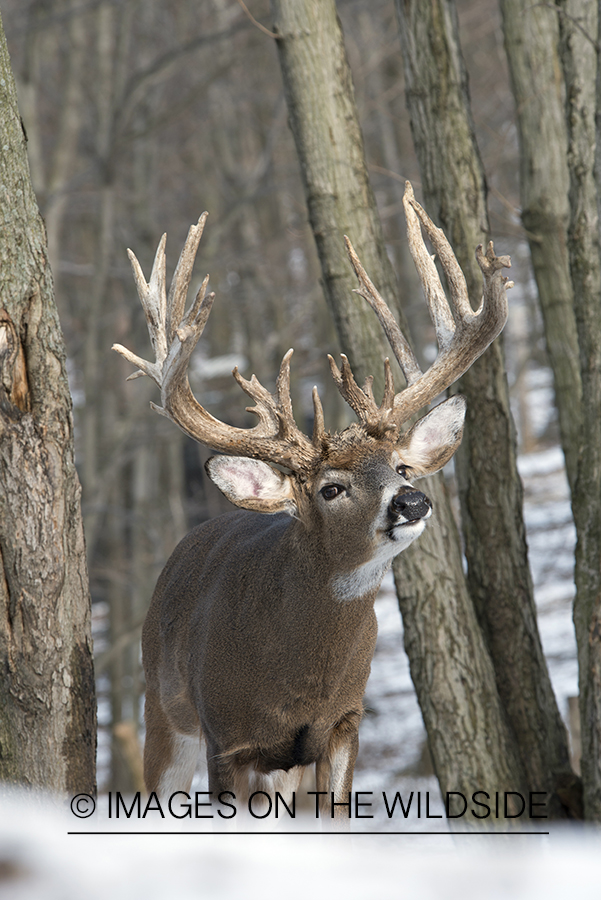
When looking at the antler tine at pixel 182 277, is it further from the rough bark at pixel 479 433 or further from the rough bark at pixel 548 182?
the rough bark at pixel 548 182

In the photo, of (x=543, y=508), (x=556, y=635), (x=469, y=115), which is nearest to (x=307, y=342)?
(x=543, y=508)

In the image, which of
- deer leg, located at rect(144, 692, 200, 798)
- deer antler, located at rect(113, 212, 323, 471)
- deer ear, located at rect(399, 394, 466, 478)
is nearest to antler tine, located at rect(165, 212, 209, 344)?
deer antler, located at rect(113, 212, 323, 471)

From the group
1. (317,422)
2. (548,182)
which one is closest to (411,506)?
(317,422)

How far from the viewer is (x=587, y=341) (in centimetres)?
453

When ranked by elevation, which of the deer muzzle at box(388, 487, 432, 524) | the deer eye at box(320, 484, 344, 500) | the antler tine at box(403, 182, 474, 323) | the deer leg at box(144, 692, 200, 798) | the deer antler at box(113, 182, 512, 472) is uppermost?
the antler tine at box(403, 182, 474, 323)

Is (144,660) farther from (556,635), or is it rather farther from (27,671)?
(556,635)

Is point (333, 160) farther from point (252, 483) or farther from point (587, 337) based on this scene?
point (252, 483)

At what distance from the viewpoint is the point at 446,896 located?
0.97 m

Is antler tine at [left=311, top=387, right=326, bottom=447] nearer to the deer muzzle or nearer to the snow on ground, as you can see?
the deer muzzle

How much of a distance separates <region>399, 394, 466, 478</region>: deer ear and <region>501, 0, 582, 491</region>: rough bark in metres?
1.88

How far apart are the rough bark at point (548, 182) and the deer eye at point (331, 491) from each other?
2433 mm

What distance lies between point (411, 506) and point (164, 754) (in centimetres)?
190

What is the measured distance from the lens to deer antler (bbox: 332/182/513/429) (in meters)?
3.85

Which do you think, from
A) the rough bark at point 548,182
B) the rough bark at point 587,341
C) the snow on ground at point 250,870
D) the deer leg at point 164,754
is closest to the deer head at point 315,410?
the rough bark at point 587,341
